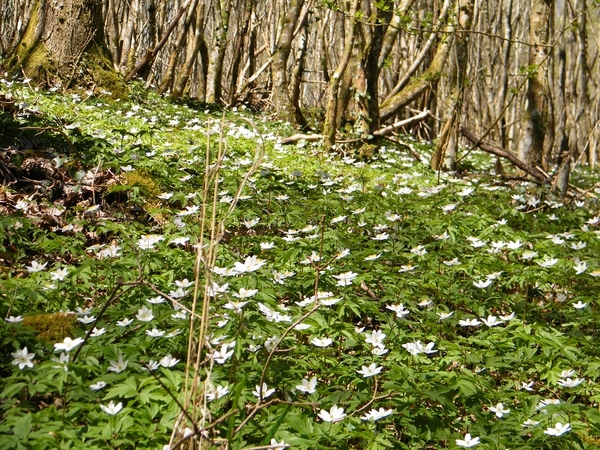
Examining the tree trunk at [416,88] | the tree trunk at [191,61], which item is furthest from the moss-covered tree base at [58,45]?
the tree trunk at [416,88]

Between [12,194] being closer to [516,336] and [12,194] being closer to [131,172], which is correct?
[131,172]

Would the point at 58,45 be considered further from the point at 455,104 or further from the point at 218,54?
the point at 455,104

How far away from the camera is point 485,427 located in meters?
2.41

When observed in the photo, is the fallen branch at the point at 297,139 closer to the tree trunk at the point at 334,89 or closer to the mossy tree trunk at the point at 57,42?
the tree trunk at the point at 334,89

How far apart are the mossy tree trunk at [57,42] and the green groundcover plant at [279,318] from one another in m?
3.48

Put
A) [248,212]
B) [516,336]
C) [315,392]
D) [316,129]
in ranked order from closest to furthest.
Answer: [315,392]
[516,336]
[248,212]
[316,129]

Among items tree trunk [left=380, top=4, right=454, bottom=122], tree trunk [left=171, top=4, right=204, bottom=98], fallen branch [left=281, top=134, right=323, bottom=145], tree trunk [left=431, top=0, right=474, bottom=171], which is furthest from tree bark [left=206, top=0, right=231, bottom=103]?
tree trunk [left=431, top=0, right=474, bottom=171]

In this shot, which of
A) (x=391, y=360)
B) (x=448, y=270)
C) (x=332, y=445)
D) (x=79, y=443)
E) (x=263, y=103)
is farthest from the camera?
(x=263, y=103)

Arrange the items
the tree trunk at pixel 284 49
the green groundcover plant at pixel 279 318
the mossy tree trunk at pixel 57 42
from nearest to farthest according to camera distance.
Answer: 1. the green groundcover plant at pixel 279 318
2. the mossy tree trunk at pixel 57 42
3. the tree trunk at pixel 284 49

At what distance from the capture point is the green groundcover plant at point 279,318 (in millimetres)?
2031

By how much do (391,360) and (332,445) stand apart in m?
0.80

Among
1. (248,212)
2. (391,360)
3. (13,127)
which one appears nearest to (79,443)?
(391,360)

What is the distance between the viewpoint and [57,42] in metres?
8.83

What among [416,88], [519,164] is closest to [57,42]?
[416,88]
